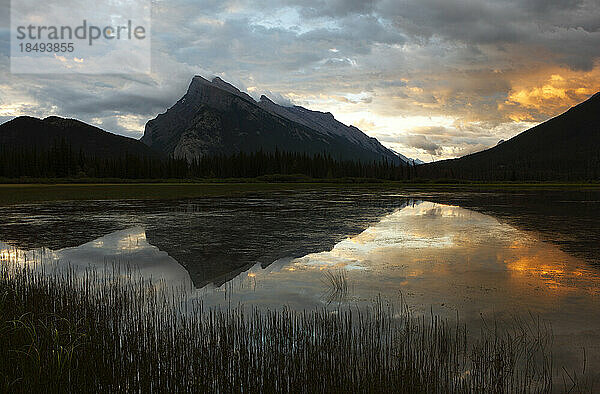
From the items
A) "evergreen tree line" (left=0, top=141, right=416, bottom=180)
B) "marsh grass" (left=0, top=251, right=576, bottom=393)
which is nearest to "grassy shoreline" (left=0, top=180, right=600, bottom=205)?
"evergreen tree line" (left=0, top=141, right=416, bottom=180)

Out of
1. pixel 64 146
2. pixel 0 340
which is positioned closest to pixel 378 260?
pixel 0 340

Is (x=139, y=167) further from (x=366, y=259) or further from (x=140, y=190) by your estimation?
(x=366, y=259)

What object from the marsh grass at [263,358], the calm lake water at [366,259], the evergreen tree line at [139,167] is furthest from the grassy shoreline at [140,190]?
the marsh grass at [263,358]

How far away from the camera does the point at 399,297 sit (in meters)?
11.7

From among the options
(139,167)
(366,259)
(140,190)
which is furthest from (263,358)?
(139,167)

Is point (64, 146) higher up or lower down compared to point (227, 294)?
higher up

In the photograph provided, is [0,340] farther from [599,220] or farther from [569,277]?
[599,220]

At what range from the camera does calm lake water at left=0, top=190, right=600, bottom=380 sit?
11.1 m

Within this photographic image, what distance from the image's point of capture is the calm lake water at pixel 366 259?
1106 centimetres

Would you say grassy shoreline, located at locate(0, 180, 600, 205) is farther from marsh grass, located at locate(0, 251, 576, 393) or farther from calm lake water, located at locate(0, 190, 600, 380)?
marsh grass, located at locate(0, 251, 576, 393)

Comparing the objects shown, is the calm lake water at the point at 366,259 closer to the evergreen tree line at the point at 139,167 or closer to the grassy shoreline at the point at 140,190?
the grassy shoreline at the point at 140,190

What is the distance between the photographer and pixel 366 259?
1681cm

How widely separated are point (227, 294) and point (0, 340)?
548 centimetres

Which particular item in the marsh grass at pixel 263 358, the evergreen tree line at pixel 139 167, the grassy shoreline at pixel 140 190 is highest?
the evergreen tree line at pixel 139 167
